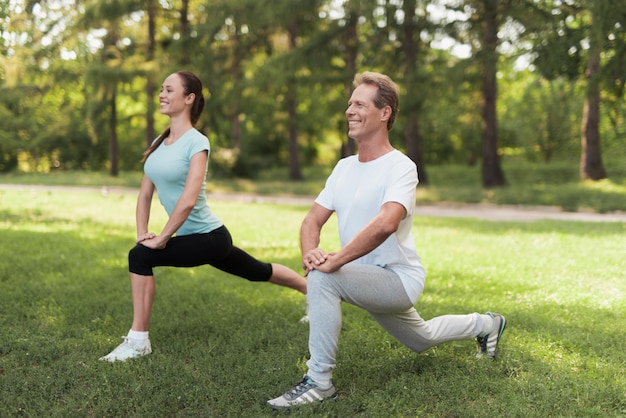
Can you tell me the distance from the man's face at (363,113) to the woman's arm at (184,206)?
1300mm

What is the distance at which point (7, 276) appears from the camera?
7465mm

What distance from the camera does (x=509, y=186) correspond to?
2158 cm

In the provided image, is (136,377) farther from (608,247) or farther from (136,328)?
(608,247)

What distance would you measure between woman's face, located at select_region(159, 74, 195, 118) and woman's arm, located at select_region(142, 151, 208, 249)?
42 centimetres

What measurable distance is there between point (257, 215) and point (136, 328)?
9.96 m

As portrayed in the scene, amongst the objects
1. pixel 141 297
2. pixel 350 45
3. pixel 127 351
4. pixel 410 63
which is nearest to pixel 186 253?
pixel 141 297

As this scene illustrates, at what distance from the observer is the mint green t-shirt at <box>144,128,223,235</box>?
471 centimetres

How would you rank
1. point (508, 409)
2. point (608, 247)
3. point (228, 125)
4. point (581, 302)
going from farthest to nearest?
point (228, 125) → point (608, 247) → point (581, 302) → point (508, 409)

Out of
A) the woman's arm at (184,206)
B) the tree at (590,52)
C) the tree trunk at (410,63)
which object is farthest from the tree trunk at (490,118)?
the woman's arm at (184,206)

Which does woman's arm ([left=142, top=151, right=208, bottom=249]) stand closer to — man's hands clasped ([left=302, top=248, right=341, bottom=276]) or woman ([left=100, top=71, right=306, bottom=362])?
woman ([left=100, top=71, right=306, bottom=362])

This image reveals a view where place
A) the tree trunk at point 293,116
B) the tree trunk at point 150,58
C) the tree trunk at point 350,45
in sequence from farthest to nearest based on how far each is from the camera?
1. the tree trunk at point 150,58
2. the tree trunk at point 293,116
3. the tree trunk at point 350,45

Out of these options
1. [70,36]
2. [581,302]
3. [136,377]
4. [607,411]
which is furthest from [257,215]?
[70,36]

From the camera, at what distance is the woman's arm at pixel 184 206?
458 centimetres

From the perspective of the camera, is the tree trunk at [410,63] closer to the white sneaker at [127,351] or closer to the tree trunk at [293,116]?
the tree trunk at [293,116]
